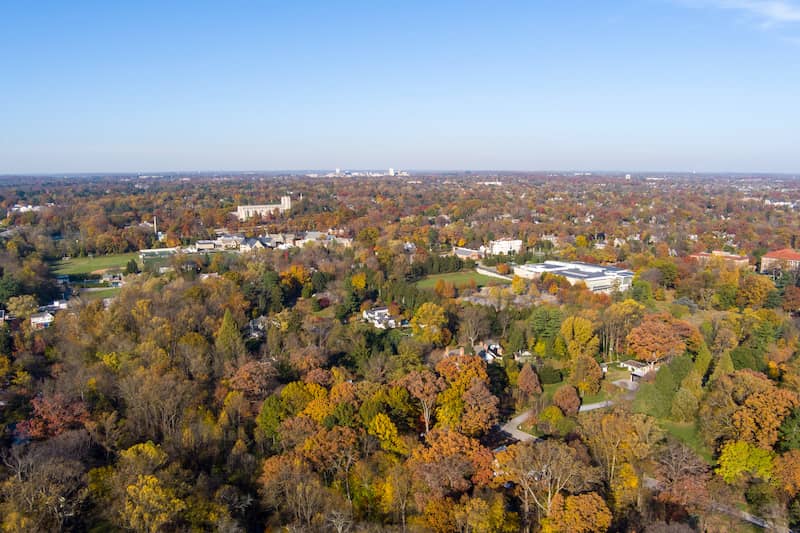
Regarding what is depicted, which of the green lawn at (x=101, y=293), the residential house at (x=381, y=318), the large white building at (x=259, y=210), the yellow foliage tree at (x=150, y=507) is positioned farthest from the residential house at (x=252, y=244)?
the yellow foliage tree at (x=150, y=507)

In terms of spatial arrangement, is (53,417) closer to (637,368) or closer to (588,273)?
(637,368)

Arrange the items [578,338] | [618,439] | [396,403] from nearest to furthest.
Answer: [618,439] → [396,403] → [578,338]

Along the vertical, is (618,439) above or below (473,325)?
below

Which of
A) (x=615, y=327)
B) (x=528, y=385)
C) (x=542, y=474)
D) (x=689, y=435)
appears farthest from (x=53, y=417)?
(x=615, y=327)

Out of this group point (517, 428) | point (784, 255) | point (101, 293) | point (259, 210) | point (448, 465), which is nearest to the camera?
point (448, 465)

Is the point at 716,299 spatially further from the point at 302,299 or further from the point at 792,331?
the point at 302,299
